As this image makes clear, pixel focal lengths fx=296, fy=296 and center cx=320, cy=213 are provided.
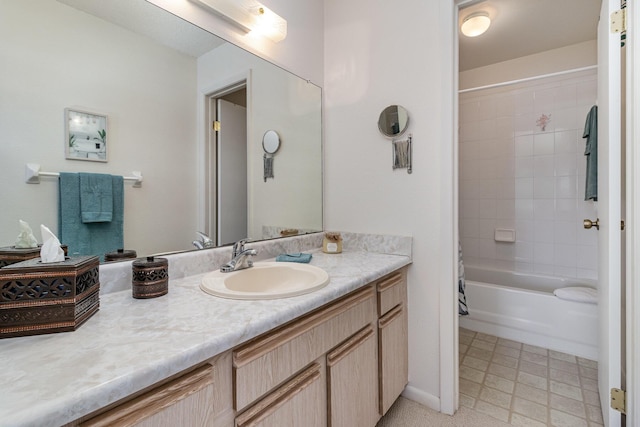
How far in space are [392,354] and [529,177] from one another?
249 centimetres

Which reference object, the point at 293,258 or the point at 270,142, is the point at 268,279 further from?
the point at 270,142

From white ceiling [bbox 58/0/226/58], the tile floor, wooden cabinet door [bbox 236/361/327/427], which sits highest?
white ceiling [bbox 58/0/226/58]

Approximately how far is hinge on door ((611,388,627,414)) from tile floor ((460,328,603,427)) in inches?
11.6

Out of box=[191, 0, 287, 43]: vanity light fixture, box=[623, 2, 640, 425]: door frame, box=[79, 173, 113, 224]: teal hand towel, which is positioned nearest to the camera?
box=[79, 173, 113, 224]: teal hand towel

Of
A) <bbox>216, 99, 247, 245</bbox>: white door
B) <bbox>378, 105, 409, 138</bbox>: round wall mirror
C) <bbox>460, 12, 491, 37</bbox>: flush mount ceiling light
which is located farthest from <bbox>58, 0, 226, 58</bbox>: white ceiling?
<bbox>460, 12, 491, 37</bbox>: flush mount ceiling light

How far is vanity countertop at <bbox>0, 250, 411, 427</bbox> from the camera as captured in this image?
45 centimetres

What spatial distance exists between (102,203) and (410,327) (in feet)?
5.12

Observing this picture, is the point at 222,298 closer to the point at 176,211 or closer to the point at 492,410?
the point at 176,211

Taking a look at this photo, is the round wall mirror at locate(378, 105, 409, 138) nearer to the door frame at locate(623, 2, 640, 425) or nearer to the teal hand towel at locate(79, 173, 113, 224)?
the door frame at locate(623, 2, 640, 425)

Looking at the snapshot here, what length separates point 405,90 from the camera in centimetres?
165

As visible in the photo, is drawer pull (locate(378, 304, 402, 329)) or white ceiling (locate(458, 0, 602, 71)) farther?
white ceiling (locate(458, 0, 602, 71))

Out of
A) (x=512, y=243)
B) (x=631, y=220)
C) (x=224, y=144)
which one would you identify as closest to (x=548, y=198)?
(x=512, y=243)

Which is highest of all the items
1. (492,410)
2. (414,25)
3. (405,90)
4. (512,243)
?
Answer: (414,25)

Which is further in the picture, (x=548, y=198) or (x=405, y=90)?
(x=548, y=198)
